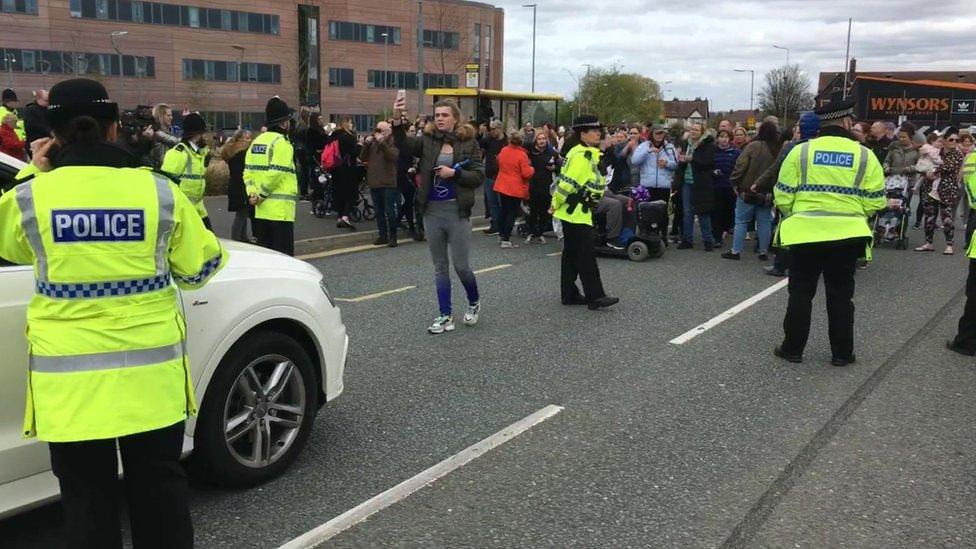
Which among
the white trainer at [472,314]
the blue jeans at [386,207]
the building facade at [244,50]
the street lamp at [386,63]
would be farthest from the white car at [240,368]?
the street lamp at [386,63]

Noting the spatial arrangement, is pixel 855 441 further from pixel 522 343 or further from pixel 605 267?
pixel 605 267

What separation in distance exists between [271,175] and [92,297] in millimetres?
5329

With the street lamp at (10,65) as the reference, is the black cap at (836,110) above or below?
below

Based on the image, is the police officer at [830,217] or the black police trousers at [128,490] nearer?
the black police trousers at [128,490]

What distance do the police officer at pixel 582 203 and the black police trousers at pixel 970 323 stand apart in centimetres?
291

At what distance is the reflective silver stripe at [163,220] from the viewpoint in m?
2.58

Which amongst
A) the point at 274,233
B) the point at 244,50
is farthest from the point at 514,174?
the point at 244,50

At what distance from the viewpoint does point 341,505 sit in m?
3.78

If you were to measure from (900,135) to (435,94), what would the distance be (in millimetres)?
12254

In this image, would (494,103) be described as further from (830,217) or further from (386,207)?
(830,217)

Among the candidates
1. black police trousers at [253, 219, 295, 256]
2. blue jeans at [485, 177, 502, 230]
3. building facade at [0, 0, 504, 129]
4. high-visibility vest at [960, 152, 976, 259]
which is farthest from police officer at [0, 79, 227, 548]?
building facade at [0, 0, 504, 129]

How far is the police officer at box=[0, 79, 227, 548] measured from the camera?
8.01 feet

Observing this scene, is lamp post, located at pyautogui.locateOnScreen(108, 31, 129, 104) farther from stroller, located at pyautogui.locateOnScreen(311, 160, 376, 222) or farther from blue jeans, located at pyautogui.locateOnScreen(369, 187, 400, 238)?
blue jeans, located at pyautogui.locateOnScreen(369, 187, 400, 238)

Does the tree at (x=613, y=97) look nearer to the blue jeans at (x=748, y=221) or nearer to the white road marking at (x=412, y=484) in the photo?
the blue jeans at (x=748, y=221)
